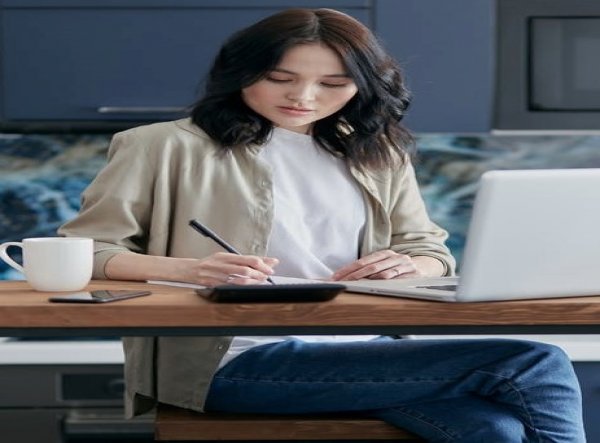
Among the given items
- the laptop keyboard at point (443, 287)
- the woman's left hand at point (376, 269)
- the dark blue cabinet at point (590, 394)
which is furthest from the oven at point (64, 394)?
the laptop keyboard at point (443, 287)

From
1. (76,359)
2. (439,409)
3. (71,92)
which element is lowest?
(76,359)

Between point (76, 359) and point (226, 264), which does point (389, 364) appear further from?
point (76, 359)

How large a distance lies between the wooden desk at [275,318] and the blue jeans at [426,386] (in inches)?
12.3

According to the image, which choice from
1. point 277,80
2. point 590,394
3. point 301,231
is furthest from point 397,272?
point 590,394

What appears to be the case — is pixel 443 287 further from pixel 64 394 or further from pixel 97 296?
pixel 64 394

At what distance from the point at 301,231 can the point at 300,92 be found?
0.90ft

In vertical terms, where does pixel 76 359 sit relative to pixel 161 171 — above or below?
below

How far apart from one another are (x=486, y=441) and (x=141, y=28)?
1785 mm

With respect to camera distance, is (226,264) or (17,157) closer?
(226,264)

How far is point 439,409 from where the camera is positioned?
2070mm

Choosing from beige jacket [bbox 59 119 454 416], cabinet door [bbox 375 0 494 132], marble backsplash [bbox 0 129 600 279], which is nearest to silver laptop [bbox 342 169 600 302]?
beige jacket [bbox 59 119 454 416]

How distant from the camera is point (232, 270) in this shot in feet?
6.25

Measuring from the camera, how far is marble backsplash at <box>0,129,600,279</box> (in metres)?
3.68

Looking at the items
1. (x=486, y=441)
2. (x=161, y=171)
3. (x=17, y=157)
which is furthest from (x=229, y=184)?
(x=17, y=157)
